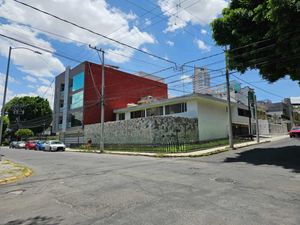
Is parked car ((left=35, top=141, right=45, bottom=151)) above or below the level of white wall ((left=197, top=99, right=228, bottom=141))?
below

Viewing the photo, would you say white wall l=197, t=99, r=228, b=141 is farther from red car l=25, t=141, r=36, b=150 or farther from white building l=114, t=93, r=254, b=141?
red car l=25, t=141, r=36, b=150

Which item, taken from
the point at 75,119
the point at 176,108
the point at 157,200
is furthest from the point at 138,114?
the point at 157,200

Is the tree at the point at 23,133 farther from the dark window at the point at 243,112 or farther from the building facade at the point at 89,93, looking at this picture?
the dark window at the point at 243,112

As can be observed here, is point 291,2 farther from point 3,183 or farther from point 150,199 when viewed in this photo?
point 3,183

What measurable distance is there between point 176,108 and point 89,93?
16868mm

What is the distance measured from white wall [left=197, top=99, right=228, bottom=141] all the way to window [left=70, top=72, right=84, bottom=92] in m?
21.8

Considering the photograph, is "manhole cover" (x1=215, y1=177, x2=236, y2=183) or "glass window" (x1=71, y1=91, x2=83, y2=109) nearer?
"manhole cover" (x1=215, y1=177, x2=236, y2=183)

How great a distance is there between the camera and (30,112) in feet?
210

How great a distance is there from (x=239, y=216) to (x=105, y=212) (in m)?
3.04

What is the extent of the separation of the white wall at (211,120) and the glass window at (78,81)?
71.5 feet


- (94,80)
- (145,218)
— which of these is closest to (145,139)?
(94,80)

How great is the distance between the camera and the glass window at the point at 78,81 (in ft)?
138

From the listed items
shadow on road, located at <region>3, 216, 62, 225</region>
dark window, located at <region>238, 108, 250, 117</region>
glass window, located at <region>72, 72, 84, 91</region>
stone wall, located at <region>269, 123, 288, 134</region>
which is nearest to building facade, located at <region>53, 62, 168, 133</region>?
glass window, located at <region>72, 72, 84, 91</region>

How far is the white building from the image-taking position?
1182 inches
